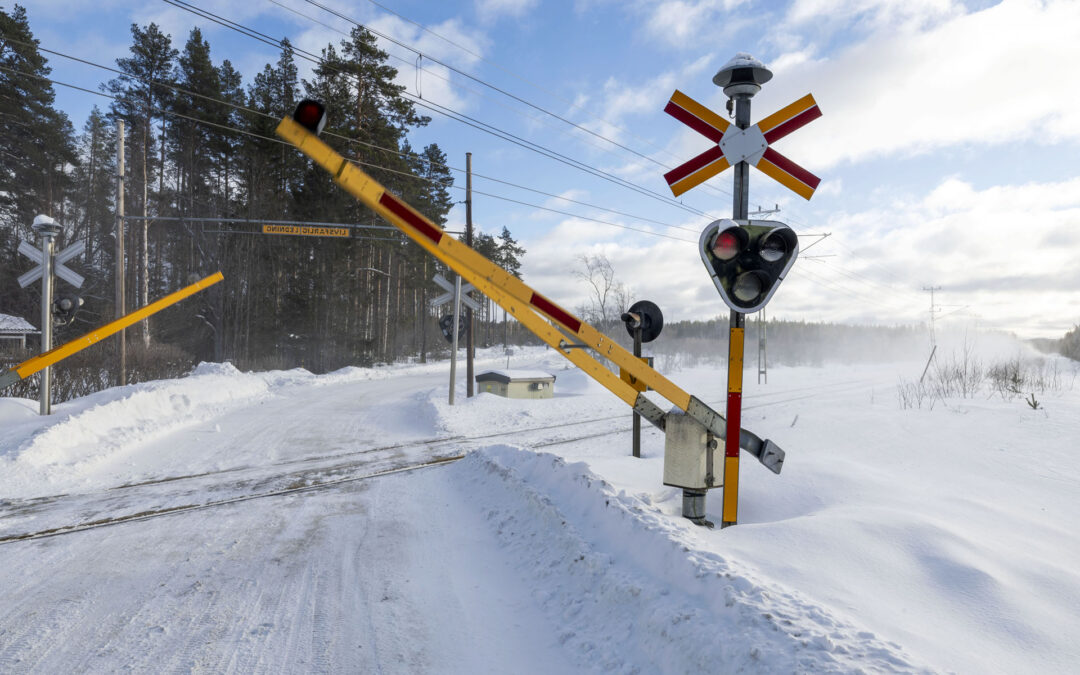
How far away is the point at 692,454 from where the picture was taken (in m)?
4.52

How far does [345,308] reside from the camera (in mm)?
34188

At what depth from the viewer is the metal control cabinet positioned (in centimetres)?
451

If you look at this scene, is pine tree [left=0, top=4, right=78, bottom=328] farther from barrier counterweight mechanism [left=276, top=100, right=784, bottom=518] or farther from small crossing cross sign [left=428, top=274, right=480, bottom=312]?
barrier counterweight mechanism [left=276, top=100, right=784, bottom=518]

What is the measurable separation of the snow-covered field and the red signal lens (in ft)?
6.54

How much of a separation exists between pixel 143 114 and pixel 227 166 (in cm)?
468

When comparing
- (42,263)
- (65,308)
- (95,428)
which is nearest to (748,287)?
(95,428)

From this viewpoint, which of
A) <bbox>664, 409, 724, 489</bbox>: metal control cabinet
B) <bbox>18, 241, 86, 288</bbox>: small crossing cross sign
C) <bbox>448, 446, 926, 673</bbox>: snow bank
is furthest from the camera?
<bbox>18, 241, 86, 288</bbox>: small crossing cross sign

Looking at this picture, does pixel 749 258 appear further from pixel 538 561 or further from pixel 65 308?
pixel 65 308

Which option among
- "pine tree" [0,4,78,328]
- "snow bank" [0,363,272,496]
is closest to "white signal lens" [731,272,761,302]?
"snow bank" [0,363,272,496]

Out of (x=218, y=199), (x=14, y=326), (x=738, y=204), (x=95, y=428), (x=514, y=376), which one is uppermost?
(x=218, y=199)

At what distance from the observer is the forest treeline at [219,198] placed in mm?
28141

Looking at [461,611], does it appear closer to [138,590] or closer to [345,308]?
[138,590]

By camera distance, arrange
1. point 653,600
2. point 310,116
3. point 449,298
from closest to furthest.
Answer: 1. point 653,600
2. point 310,116
3. point 449,298

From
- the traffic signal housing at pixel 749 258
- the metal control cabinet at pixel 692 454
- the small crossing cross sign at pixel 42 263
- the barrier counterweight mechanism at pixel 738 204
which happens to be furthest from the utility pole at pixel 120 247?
the traffic signal housing at pixel 749 258
